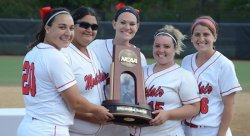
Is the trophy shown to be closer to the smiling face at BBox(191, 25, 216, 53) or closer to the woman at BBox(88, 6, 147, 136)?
the woman at BBox(88, 6, 147, 136)

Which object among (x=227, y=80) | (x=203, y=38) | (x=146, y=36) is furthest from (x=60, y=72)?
(x=146, y=36)

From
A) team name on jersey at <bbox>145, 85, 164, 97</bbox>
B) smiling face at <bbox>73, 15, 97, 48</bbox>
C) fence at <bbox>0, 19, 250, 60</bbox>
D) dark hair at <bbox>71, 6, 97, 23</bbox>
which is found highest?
fence at <bbox>0, 19, 250, 60</bbox>

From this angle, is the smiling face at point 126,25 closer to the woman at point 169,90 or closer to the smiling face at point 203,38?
the woman at point 169,90

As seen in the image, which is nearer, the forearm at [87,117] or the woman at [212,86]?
the forearm at [87,117]

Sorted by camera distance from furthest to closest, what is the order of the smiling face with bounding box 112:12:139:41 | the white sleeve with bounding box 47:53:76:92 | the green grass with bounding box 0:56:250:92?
1. the green grass with bounding box 0:56:250:92
2. the smiling face with bounding box 112:12:139:41
3. the white sleeve with bounding box 47:53:76:92

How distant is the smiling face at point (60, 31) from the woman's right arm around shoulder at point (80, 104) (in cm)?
31

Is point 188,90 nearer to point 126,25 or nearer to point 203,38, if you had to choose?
point 203,38

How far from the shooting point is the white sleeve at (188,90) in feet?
13.0

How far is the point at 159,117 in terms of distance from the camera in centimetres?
383

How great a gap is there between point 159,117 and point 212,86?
52 centimetres

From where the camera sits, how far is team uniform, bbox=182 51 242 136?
13.3 ft

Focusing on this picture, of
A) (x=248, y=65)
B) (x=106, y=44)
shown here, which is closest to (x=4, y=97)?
(x=106, y=44)

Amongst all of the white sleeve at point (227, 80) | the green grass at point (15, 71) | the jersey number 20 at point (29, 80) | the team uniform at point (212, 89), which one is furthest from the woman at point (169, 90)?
the green grass at point (15, 71)

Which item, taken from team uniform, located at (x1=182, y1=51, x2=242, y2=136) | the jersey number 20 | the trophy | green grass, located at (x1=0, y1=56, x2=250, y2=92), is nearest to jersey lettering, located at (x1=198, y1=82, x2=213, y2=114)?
team uniform, located at (x1=182, y1=51, x2=242, y2=136)
